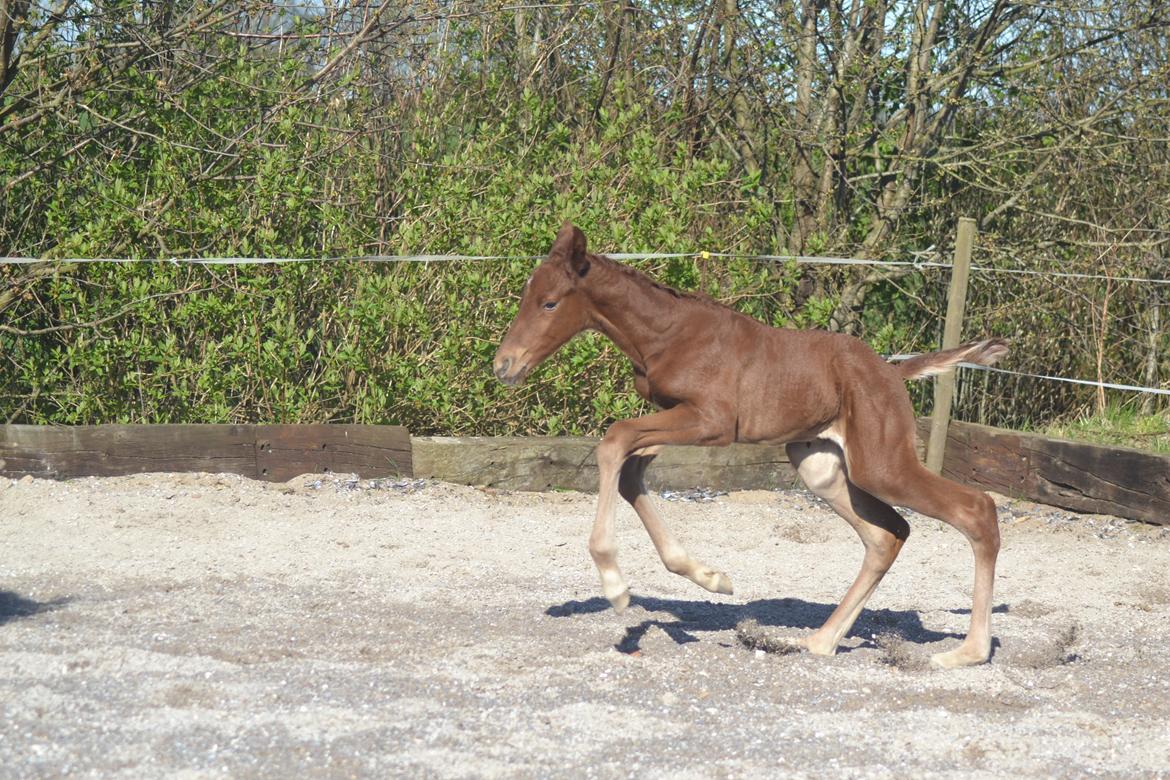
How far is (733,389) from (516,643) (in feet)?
4.58

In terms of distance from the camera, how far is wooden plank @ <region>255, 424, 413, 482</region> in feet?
28.1

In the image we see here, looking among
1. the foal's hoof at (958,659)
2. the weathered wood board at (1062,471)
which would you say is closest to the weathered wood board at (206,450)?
the weathered wood board at (1062,471)

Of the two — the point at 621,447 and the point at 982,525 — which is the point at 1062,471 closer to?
the point at 982,525

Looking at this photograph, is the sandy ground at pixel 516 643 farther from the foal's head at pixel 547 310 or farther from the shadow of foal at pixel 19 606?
the foal's head at pixel 547 310

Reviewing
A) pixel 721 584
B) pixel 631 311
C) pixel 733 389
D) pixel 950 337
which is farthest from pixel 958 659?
pixel 950 337

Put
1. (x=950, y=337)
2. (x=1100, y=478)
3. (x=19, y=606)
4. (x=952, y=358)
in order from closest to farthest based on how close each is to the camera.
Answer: (x=952, y=358) → (x=19, y=606) → (x=1100, y=478) → (x=950, y=337)

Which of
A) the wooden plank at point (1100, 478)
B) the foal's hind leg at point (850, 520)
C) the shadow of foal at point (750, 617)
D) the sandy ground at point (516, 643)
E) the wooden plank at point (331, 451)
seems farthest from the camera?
the wooden plank at point (331, 451)

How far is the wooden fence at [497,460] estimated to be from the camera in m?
8.38

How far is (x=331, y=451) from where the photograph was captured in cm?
865

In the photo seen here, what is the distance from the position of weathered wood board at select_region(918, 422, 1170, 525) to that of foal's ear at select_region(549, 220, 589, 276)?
4782 mm

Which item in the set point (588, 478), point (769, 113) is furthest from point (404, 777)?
point (769, 113)

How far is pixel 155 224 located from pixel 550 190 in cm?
293

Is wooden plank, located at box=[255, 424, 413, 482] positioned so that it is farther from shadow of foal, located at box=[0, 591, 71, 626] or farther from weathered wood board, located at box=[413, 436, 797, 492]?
shadow of foal, located at box=[0, 591, 71, 626]

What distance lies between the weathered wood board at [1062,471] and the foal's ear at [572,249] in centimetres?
478
